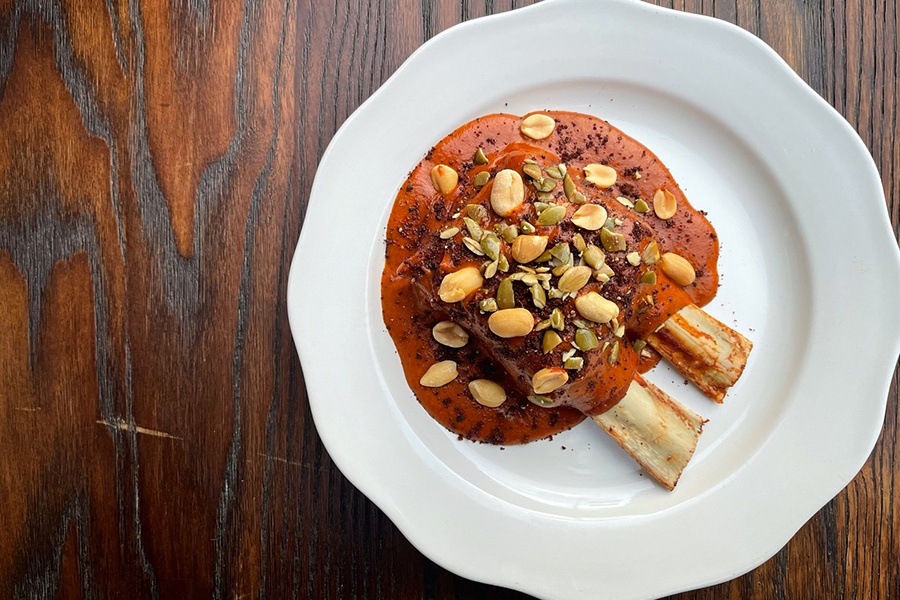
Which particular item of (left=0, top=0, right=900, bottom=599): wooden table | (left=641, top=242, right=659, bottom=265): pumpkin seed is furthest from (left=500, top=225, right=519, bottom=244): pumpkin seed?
(left=0, top=0, right=900, bottom=599): wooden table

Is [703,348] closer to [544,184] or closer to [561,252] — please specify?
[561,252]

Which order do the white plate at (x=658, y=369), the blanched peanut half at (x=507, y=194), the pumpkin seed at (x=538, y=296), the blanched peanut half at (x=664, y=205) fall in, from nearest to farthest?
the pumpkin seed at (x=538, y=296)
the blanched peanut half at (x=507, y=194)
the white plate at (x=658, y=369)
the blanched peanut half at (x=664, y=205)

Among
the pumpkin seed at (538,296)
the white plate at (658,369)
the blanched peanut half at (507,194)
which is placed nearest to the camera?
the pumpkin seed at (538,296)

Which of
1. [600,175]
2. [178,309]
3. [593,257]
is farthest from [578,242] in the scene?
[178,309]

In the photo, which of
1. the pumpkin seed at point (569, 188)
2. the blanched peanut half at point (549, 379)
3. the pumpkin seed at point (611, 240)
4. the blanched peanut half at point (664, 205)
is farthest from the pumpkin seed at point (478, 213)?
the blanched peanut half at point (664, 205)

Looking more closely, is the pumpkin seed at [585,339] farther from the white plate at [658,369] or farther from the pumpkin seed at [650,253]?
the white plate at [658,369]

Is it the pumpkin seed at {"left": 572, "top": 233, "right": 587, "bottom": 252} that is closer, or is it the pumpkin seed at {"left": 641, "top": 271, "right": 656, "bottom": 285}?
the pumpkin seed at {"left": 572, "top": 233, "right": 587, "bottom": 252}

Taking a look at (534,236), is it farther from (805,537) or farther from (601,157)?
(805,537)

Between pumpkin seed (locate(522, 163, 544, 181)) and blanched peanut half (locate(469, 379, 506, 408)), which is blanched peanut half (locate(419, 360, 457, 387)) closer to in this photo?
blanched peanut half (locate(469, 379, 506, 408))
